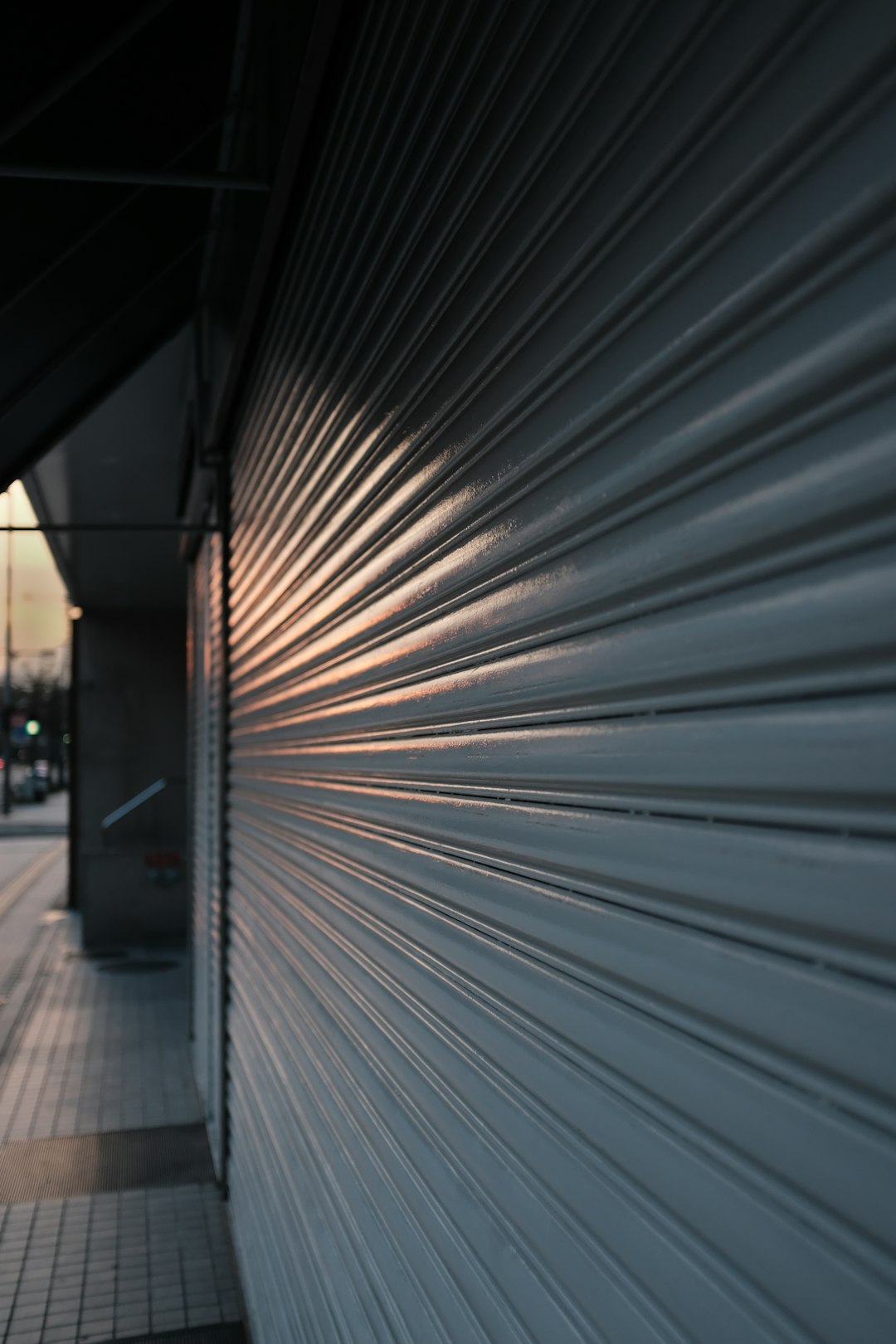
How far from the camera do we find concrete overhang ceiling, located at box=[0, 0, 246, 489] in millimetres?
3389

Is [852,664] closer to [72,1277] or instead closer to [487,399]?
[487,399]

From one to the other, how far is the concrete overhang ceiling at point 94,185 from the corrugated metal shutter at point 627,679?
121 centimetres

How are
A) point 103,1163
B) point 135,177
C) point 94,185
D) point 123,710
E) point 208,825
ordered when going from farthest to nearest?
point 123,710 → point 208,825 → point 103,1163 → point 94,185 → point 135,177

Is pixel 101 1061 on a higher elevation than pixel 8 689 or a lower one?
lower

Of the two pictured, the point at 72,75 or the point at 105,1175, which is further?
the point at 105,1175

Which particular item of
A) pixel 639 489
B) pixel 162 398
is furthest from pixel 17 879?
pixel 639 489

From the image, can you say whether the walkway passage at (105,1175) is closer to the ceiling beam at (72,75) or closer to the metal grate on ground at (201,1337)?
the metal grate on ground at (201,1337)

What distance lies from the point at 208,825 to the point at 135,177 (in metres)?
5.05

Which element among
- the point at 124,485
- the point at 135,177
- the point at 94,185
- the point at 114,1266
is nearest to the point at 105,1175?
the point at 114,1266

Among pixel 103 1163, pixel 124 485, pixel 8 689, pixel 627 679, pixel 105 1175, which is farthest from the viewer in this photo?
pixel 8 689

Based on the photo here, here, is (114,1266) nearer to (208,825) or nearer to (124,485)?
(208,825)

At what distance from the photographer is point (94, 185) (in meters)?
4.59

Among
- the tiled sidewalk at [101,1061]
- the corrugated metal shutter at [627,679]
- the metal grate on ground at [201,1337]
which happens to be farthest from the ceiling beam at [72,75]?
the tiled sidewalk at [101,1061]

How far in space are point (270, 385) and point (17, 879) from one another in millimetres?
20665
